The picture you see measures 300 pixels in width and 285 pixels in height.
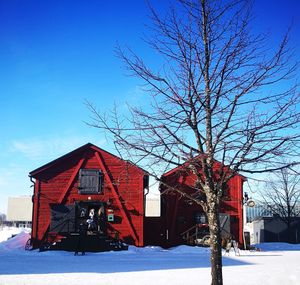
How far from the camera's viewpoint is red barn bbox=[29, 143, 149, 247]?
24734 mm

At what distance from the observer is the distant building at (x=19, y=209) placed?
188 feet

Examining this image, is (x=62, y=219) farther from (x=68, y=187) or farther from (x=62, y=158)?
(x=62, y=158)

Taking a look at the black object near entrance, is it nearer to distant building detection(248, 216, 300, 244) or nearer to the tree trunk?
the tree trunk

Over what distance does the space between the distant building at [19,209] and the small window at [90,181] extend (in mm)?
34531

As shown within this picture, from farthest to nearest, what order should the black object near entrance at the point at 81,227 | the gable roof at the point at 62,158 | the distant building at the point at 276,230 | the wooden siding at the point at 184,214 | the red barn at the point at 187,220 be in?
the distant building at the point at 276,230, the wooden siding at the point at 184,214, the red barn at the point at 187,220, the gable roof at the point at 62,158, the black object near entrance at the point at 81,227

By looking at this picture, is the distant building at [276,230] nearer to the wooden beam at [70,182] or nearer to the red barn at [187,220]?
the red barn at [187,220]

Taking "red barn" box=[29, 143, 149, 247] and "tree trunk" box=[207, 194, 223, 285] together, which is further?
"red barn" box=[29, 143, 149, 247]

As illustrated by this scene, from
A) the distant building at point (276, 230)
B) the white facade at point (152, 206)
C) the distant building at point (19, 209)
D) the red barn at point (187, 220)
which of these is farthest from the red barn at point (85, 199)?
the distant building at point (19, 209)

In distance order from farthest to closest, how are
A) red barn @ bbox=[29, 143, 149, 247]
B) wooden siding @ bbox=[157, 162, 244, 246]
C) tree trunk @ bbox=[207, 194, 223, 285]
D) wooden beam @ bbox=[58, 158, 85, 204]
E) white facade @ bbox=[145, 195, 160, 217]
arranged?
white facade @ bbox=[145, 195, 160, 217] → wooden siding @ bbox=[157, 162, 244, 246] → wooden beam @ bbox=[58, 158, 85, 204] → red barn @ bbox=[29, 143, 149, 247] → tree trunk @ bbox=[207, 194, 223, 285]

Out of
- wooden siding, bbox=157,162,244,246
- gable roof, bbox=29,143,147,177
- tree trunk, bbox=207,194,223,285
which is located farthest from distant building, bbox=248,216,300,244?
tree trunk, bbox=207,194,223,285

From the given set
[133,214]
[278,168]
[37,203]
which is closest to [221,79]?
[278,168]

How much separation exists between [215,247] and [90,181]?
19.8 m

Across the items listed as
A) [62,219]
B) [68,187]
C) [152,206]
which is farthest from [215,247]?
[152,206]

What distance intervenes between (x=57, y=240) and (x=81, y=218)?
199 centimetres
